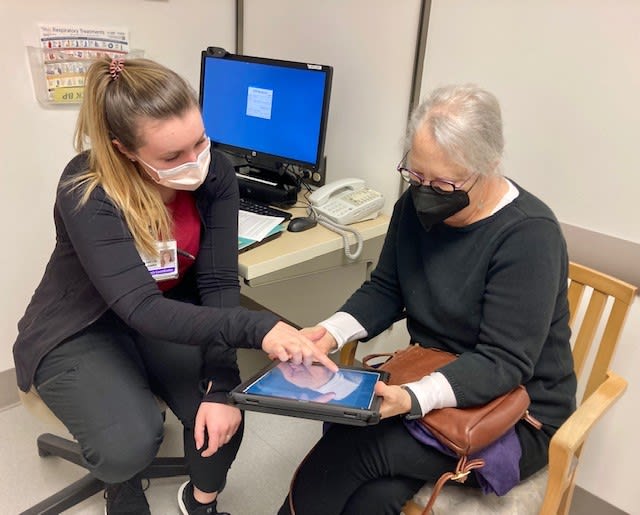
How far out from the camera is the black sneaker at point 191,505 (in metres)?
1.43

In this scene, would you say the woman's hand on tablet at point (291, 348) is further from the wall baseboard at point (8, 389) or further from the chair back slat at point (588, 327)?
the wall baseboard at point (8, 389)

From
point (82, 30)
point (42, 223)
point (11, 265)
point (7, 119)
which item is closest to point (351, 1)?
point (82, 30)

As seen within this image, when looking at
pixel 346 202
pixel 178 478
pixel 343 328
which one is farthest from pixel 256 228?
pixel 178 478

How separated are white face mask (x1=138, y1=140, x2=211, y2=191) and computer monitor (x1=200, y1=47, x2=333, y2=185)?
0.61 m

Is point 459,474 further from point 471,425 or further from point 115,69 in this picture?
point 115,69

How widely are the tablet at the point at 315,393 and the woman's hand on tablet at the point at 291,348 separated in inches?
0.7

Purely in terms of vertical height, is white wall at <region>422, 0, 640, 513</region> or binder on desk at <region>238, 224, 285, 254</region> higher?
white wall at <region>422, 0, 640, 513</region>

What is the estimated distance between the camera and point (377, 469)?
1.12 m

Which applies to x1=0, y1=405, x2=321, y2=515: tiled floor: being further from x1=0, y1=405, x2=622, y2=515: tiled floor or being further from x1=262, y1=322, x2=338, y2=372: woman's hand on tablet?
x1=262, y1=322, x2=338, y2=372: woman's hand on tablet

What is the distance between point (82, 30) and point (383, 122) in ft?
3.49

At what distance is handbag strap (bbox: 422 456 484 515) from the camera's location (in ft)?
3.32

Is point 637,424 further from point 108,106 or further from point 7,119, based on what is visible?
point 7,119

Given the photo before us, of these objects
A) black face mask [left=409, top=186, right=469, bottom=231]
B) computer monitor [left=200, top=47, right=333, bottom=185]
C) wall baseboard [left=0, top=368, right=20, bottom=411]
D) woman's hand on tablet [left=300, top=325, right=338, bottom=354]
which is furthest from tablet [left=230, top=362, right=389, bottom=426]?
wall baseboard [left=0, top=368, right=20, bottom=411]

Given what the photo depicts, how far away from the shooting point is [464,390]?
1.06 m
